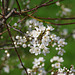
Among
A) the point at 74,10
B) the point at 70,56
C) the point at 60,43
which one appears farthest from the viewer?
the point at 74,10

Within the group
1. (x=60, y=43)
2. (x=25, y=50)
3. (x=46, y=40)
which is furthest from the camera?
(x=25, y=50)

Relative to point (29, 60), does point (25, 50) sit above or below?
above

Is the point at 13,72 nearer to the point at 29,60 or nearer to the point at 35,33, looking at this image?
the point at 29,60

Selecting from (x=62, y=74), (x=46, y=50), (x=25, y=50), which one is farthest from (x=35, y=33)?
(x=25, y=50)

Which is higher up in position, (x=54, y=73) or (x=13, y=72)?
(x=54, y=73)

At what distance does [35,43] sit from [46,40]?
12 centimetres

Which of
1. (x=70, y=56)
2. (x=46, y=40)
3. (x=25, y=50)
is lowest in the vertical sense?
(x=70, y=56)

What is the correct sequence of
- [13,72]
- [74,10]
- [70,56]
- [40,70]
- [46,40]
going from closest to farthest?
[46,40] → [40,70] → [13,72] → [70,56] → [74,10]

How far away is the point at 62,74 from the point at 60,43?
306 mm

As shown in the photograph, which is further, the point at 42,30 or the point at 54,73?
the point at 54,73

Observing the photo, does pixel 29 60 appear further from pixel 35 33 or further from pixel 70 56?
pixel 35 33

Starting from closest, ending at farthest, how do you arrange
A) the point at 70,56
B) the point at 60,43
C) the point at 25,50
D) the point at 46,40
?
the point at 46,40 < the point at 60,43 < the point at 25,50 < the point at 70,56

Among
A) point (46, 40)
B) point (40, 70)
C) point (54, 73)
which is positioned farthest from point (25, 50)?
point (46, 40)

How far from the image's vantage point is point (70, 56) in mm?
4078
